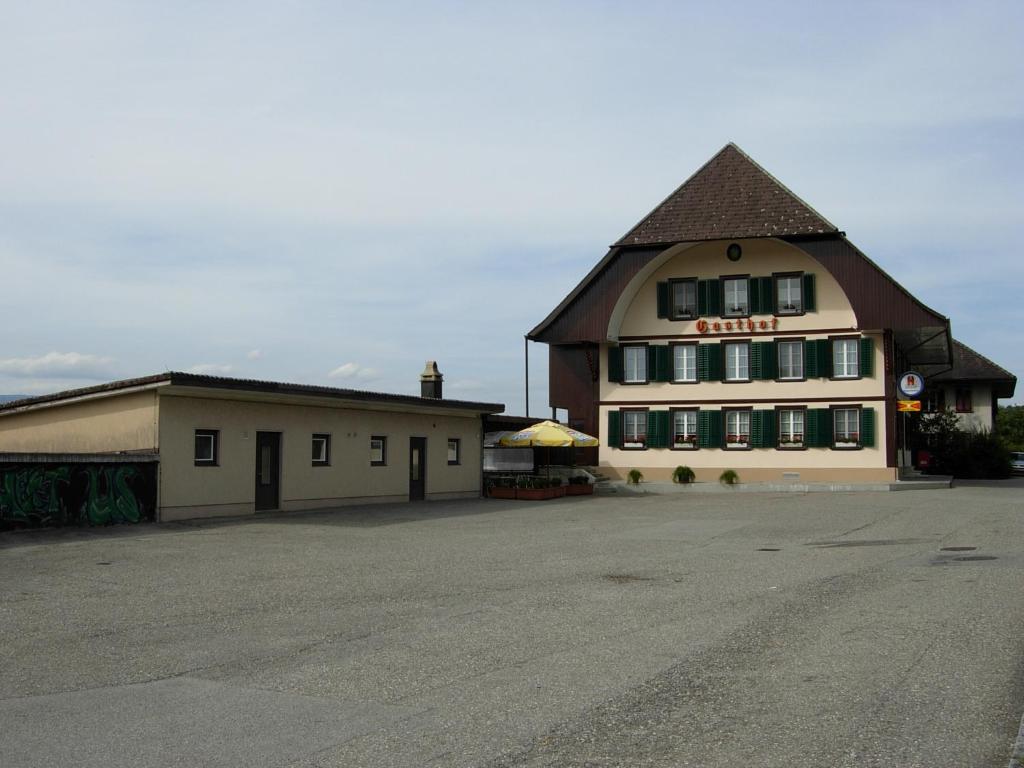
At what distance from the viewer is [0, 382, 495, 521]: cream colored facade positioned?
23203mm

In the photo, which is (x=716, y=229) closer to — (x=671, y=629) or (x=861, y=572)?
(x=861, y=572)

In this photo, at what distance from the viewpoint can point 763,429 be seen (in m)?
38.9

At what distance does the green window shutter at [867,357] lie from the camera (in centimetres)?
3775

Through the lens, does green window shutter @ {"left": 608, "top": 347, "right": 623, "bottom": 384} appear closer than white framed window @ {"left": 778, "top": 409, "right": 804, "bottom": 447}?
No

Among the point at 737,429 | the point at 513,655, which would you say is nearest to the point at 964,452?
the point at 737,429

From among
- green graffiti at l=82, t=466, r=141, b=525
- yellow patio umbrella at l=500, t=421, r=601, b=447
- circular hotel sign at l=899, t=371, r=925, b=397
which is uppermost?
circular hotel sign at l=899, t=371, r=925, b=397

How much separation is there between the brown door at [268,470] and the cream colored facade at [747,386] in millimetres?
16868

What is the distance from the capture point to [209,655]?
8719 millimetres

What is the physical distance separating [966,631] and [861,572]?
4.52 meters

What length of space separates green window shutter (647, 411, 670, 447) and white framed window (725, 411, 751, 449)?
220 cm

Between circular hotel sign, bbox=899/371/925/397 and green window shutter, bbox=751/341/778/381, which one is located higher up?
green window shutter, bbox=751/341/778/381

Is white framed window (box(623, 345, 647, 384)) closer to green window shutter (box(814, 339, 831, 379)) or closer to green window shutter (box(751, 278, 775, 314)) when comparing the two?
green window shutter (box(751, 278, 775, 314))

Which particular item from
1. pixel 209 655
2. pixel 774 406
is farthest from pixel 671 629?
pixel 774 406

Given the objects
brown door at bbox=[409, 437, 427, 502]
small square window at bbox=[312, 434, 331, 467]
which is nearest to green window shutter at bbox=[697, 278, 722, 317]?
brown door at bbox=[409, 437, 427, 502]
